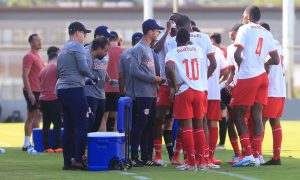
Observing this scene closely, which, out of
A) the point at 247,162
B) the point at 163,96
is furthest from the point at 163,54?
the point at 247,162

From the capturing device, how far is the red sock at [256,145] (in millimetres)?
16562

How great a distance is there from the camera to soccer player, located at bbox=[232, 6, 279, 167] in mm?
16359

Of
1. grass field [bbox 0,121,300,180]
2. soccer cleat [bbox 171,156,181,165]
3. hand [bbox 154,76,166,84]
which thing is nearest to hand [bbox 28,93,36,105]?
grass field [bbox 0,121,300,180]

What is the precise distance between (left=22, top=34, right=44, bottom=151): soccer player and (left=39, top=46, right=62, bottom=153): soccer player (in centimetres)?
45

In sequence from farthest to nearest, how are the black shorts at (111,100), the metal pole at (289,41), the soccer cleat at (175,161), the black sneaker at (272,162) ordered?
the metal pole at (289,41) < the black shorts at (111,100) < the soccer cleat at (175,161) < the black sneaker at (272,162)

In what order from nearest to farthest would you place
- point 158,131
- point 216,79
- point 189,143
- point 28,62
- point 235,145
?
point 189,143, point 158,131, point 216,79, point 235,145, point 28,62

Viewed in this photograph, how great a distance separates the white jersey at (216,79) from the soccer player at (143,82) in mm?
942

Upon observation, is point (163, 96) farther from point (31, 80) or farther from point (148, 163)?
point (31, 80)

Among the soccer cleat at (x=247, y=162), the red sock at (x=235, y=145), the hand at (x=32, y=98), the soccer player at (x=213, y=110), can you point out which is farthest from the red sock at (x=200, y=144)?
the hand at (x=32, y=98)

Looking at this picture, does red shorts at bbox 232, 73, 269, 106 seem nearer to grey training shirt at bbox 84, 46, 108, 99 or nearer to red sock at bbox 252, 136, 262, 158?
red sock at bbox 252, 136, 262, 158

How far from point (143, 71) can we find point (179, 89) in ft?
3.28

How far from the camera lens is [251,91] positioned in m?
16.3

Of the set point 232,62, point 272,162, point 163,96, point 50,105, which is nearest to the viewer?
point 272,162

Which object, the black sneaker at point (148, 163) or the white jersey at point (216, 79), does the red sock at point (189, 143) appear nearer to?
the black sneaker at point (148, 163)
